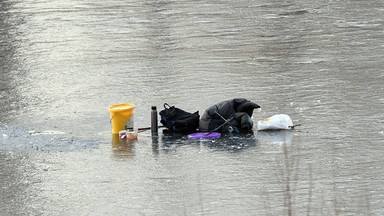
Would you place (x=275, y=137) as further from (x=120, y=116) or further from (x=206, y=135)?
(x=120, y=116)

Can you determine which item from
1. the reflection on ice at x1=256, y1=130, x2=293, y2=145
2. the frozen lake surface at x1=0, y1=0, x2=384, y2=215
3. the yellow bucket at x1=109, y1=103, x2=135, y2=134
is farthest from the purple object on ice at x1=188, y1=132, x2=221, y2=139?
the yellow bucket at x1=109, y1=103, x2=135, y2=134

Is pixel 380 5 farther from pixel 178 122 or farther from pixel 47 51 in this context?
pixel 178 122

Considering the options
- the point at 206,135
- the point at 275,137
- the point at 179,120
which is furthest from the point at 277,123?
the point at 179,120

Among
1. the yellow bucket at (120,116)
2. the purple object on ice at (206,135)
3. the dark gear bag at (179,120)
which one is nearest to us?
the purple object on ice at (206,135)

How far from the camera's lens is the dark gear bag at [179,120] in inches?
549

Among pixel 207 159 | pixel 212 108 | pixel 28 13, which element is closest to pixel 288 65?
pixel 212 108

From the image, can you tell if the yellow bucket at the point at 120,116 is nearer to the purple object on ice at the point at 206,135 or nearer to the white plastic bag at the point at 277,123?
the purple object on ice at the point at 206,135

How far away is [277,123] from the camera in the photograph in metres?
13.9

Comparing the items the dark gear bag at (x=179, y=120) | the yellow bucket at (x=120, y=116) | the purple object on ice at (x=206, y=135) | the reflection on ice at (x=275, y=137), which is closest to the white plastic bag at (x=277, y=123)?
the reflection on ice at (x=275, y=137)

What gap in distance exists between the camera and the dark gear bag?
45.8 feet

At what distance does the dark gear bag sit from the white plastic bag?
826 mm

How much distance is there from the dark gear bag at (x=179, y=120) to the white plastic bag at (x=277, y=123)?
0.83m

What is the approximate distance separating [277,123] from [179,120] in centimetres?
124

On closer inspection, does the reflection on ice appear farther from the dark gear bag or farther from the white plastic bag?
the dark gear bag
